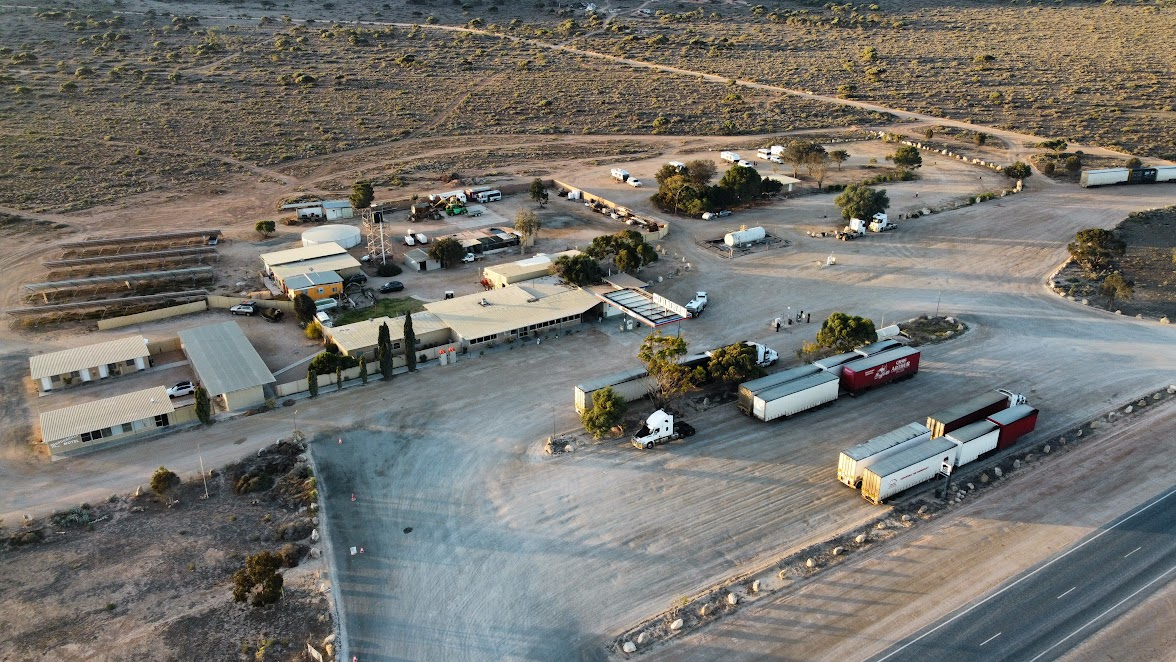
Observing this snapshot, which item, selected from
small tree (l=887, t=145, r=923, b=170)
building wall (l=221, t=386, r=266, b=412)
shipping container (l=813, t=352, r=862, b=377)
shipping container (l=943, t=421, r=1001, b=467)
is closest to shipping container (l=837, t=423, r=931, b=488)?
shipping container (l=943, t=421, r=1001, b=467)

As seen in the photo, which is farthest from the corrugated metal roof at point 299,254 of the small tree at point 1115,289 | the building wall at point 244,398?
the small tree at point 1115,289

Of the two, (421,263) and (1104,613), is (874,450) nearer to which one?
(1104,613)

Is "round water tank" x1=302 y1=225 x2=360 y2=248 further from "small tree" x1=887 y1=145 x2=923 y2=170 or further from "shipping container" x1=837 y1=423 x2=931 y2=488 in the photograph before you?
"small tree" x1=887 y1=145 x2=923 y2=170

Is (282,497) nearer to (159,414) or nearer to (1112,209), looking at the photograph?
(159,414)

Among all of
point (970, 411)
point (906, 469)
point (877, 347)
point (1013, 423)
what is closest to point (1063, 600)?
point (906, 469)

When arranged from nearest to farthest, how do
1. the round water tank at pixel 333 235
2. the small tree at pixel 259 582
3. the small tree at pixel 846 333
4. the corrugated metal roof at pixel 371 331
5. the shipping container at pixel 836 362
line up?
the small tree at pixel 259 582
the shipping container at pixel 836 362
the small tree at pixel 846 333
the corrugated metal roof at pixel 371 331
the round water tank at pixel 333 235

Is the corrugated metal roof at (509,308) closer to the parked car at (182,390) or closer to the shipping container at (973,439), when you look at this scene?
the parked car at (182,390)
